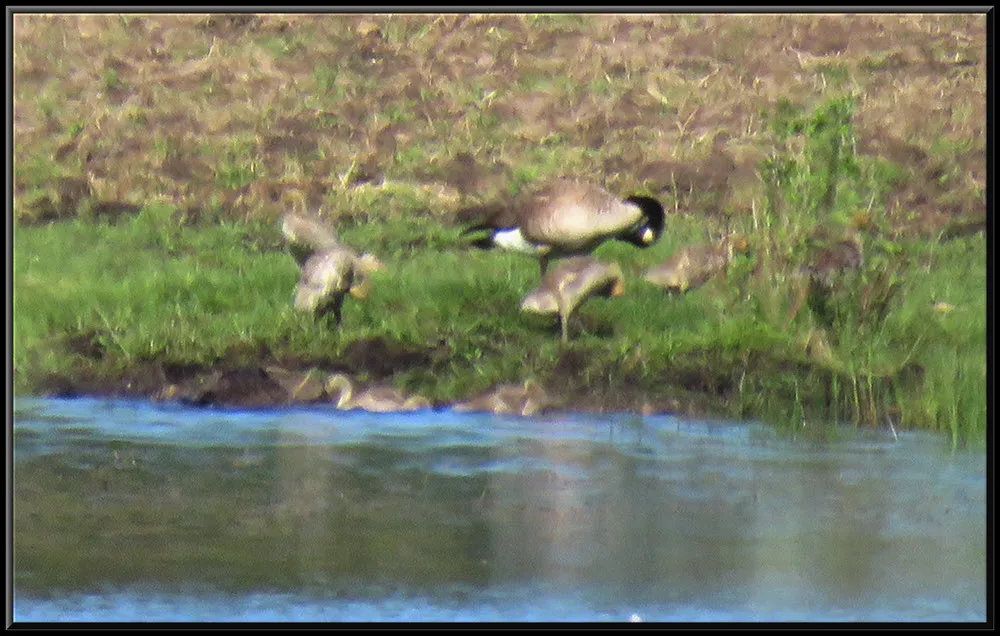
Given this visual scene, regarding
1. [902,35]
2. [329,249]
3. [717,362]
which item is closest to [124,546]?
[329,249]

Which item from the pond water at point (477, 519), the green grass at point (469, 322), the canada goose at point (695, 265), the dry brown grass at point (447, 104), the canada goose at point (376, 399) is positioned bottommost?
the pond water at point (477, 519)

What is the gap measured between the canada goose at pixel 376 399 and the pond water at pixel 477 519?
0.04 meters

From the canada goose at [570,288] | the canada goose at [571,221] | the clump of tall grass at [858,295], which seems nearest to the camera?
the clump of tall grass at [858,295]

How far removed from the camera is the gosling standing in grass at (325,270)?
4867 millimetres

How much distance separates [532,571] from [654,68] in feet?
6.60

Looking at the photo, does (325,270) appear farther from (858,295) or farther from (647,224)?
(858,295)

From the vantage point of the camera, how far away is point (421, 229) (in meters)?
5.12

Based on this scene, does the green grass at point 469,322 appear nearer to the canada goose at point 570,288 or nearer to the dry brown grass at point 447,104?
the canada goose at point 570,288

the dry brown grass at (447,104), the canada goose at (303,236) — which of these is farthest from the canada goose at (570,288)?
the canada goose at (303,236)

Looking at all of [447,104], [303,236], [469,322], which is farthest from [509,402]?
[447,104]

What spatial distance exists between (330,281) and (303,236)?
22cm

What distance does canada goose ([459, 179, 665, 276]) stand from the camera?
4969mm

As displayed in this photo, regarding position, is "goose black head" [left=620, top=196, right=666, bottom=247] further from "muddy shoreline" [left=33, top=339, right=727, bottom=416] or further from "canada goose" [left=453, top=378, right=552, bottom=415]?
"canada goose" [left=453, top=378, right=552, bottom=415]
